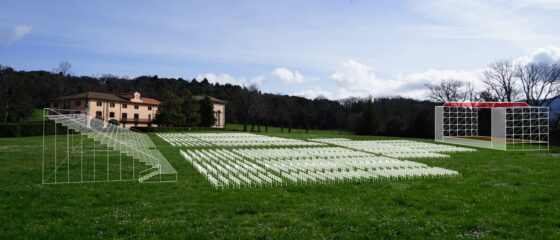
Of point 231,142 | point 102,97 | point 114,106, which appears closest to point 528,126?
point 231,142

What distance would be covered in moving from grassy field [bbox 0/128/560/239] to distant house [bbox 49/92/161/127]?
5043 centimetres

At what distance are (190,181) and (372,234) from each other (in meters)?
7.12

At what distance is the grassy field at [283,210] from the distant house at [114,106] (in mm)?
50428

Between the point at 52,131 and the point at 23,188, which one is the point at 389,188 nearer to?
the point at 23,188

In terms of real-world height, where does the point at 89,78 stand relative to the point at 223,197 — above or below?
above

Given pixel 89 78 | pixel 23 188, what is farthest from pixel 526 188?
pixel 89 78

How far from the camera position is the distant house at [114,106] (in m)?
61.1

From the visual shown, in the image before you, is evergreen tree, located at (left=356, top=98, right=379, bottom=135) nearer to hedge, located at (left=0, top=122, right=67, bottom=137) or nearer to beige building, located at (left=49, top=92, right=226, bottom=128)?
beige building, located at (left=49, top=92, right=226, bottom=128)

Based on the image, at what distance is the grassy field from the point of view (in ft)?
24.5

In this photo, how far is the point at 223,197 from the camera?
34.3 feet

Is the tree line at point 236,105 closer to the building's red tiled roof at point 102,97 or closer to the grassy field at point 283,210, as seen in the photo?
the building's red tiled roof at point 102,97

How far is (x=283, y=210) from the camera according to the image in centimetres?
920

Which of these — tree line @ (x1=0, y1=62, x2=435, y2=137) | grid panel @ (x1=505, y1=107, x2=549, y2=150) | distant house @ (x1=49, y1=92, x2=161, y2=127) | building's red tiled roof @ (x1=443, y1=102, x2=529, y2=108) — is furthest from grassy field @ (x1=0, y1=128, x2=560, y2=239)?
distant house @ (x1=49, y1=92, x2=161, y2=127)

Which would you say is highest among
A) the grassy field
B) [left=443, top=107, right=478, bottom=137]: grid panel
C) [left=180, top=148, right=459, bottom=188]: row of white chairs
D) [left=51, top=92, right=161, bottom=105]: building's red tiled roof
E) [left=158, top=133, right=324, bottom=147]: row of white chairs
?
[left=51, top=92, right=161, bottom=105]: building's red tiled roof
